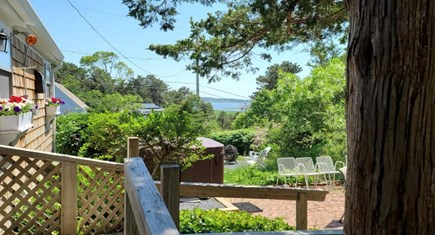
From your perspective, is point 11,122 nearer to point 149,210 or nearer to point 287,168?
point 149,210

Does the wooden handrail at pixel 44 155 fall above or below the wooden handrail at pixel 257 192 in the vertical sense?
above

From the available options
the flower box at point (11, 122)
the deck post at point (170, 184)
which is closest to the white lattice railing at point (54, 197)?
the flower box at point (11, 122)

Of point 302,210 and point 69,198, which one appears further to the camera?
point 69,198

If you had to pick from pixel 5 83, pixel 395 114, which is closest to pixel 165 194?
pixel 395 114

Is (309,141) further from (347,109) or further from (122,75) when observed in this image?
(122,75)

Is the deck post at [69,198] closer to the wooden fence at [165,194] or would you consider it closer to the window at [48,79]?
the wooden fence at [165,194]

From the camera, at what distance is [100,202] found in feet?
13.9

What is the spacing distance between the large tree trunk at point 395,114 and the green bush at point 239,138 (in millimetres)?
17981

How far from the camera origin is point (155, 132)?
5547mm

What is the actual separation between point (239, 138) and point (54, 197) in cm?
1603

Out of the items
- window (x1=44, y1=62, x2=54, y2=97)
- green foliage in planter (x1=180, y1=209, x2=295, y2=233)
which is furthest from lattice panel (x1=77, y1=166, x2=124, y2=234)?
window (x1=44, y1=62, x2=54, y2=97)

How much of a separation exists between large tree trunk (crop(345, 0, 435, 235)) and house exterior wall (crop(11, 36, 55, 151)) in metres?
4.85

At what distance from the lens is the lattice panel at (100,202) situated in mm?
4176

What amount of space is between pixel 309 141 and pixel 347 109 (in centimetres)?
1243
